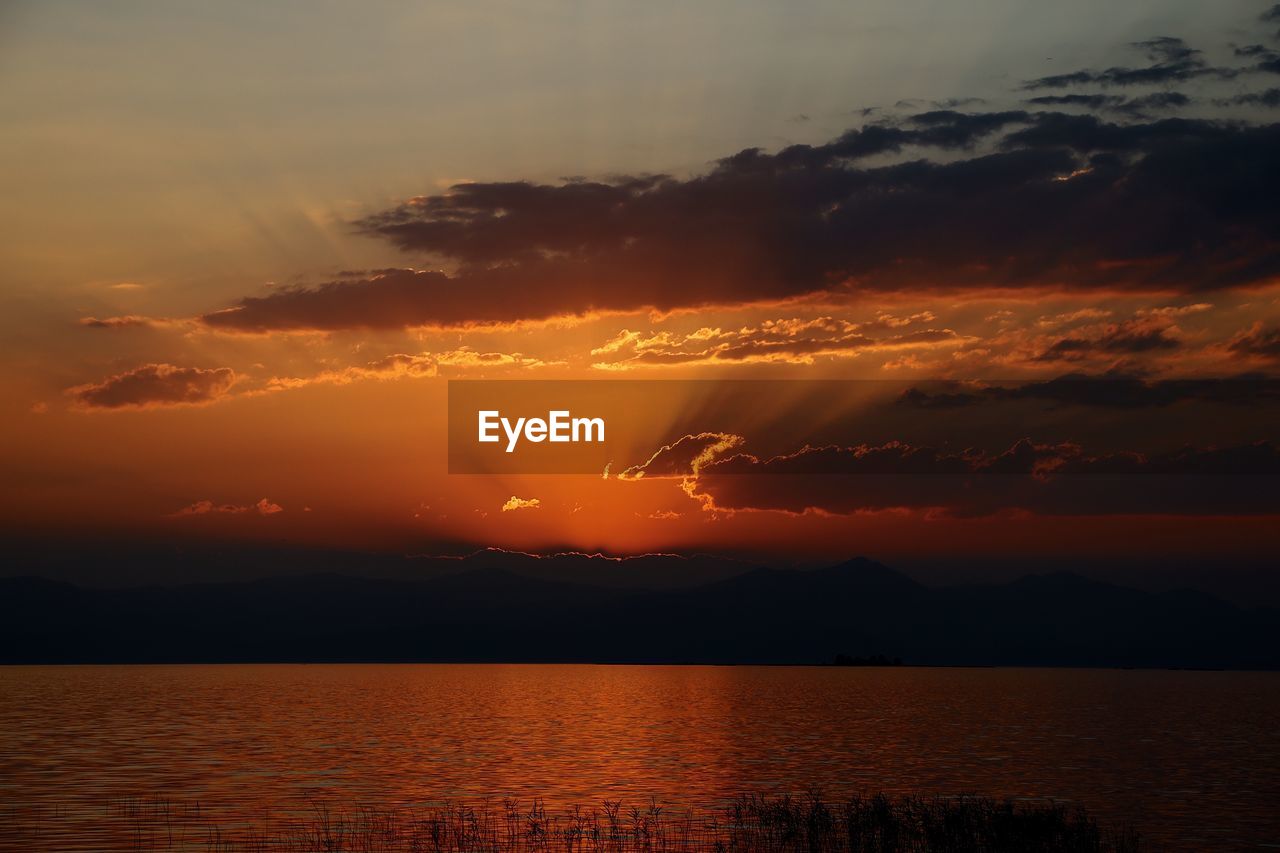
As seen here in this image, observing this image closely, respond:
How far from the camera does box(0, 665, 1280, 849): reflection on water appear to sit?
59094 mm

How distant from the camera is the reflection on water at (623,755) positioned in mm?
59094

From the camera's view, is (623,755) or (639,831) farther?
(623,755)

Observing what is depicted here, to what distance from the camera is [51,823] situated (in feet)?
164

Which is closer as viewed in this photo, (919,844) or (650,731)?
(919,844)

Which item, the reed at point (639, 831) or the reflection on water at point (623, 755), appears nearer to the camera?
the reed at point (639, 831)

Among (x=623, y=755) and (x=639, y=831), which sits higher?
(x=639, y=831)

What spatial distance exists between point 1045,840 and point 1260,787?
104 feet

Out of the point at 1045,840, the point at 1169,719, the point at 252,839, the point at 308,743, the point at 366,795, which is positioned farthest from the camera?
the point at 1169,719

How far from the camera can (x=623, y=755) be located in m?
80.7

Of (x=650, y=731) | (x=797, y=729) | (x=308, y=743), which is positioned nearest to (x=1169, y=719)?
(x=797, y=729)

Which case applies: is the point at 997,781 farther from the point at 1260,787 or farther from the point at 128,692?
the point at 128,692

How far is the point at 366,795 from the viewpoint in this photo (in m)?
59.0

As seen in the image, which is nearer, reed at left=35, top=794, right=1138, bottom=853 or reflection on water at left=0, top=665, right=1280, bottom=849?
reed at left=35, top=794, right=1138, bottom=853

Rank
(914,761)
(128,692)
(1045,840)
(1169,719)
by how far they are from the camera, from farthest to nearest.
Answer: (128,692)
(1169,719)
(914,761)
(1045,840)
